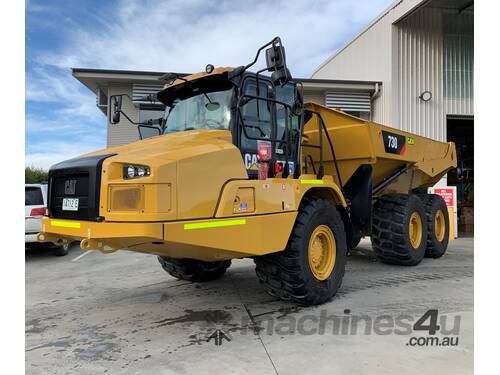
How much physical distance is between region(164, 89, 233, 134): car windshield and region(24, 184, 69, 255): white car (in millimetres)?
5049

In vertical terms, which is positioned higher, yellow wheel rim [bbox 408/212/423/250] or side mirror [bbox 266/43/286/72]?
side mirror [bbox 266/43/286/72]

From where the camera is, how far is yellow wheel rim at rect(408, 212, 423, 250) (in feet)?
25.4

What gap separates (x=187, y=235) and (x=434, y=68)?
41.1 feet

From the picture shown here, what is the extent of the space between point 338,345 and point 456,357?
991 millimetres

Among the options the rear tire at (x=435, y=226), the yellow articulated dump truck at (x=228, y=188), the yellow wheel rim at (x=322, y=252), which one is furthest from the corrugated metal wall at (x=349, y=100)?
the yellow wheel rim at (x=322, y=252)

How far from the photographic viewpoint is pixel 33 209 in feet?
29.0

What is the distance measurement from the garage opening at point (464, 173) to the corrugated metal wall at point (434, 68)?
2.74 ft

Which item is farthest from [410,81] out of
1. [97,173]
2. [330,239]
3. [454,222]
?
[97,173]

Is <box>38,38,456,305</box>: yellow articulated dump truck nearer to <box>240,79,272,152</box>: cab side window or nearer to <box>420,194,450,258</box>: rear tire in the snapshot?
<box>240,79,272,152</box>: cab side window

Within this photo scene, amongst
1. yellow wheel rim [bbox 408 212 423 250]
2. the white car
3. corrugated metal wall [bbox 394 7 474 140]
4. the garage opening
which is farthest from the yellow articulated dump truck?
the garage opening

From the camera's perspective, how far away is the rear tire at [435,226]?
27.3 feet

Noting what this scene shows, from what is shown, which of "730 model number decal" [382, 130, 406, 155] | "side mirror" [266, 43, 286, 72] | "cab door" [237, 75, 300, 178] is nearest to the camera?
"side mirror" [266, 43, 286, 72]

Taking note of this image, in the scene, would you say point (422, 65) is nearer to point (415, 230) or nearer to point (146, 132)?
point (415, 230)

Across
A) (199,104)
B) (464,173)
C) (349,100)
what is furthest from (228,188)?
(464,173)
